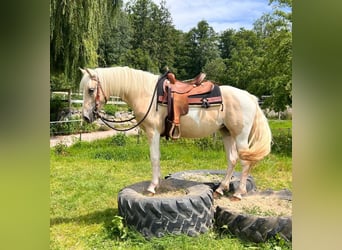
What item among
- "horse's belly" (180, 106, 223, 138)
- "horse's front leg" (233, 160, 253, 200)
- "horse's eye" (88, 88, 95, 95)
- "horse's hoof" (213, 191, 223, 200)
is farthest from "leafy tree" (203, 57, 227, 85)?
"horse's eye" (88, 88, 95, 95)

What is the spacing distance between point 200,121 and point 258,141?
434mm

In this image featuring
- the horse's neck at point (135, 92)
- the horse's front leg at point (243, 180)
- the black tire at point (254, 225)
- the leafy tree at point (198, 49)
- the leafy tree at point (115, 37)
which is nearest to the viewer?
the black tire at point (254, 225)

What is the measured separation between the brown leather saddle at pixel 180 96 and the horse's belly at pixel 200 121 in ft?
0.14

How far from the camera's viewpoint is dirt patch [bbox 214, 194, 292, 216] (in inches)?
77.0

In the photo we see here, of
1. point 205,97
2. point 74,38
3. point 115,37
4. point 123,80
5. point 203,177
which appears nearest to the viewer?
point 123,80

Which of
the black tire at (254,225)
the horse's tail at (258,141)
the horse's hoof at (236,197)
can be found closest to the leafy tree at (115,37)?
the horse's tail at (258,141)

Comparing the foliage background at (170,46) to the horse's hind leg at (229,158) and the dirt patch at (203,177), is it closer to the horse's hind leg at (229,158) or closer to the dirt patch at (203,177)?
the horse's hind leg at (229,158)

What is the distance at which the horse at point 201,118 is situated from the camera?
6.72ft

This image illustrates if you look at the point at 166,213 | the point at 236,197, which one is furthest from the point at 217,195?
the point at 166,213

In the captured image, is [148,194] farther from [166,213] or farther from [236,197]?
[236,197]

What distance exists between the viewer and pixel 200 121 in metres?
2.15
